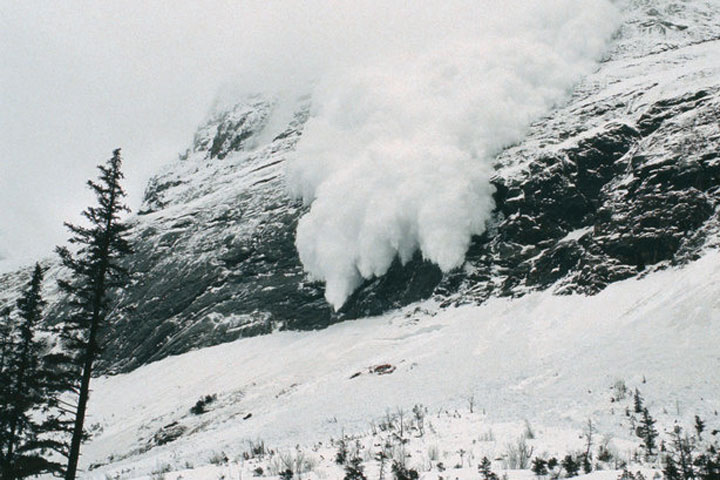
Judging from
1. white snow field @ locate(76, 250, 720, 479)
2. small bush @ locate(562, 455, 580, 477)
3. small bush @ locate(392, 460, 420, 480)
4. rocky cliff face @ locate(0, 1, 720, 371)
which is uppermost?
rocky cliff face @ locate(0, 1, 720, 371)

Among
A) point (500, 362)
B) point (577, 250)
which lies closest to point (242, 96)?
point (577, 250)

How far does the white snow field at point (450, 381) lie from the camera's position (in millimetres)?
17375

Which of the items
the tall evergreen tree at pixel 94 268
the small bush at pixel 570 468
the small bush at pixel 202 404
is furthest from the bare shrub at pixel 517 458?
the small bush at pixel 202 404

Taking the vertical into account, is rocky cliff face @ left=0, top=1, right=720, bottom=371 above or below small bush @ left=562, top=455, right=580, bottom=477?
above

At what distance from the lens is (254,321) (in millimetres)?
57344

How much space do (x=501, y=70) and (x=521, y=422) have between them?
58833mm

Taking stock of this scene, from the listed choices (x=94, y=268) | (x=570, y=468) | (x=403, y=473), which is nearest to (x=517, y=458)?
(x=570, y=468)

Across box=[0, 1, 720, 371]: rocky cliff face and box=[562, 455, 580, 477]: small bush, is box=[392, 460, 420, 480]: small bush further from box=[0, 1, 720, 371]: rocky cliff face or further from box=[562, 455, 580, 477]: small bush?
box=[0, 1, 720, 371]: rocky cliff face

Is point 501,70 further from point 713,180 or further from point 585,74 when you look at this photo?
point 713,180

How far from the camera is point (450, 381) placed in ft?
92.6

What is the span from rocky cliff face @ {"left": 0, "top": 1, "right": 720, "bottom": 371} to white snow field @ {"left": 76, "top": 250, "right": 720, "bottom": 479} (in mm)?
3592

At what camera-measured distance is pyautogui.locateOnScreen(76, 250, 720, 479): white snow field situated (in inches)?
684

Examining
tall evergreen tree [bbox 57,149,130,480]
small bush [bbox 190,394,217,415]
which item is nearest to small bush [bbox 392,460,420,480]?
tall evergreen tree [bbox 57,149,130,480]

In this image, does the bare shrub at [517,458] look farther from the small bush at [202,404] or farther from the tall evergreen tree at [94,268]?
the small bush at [202,404]
